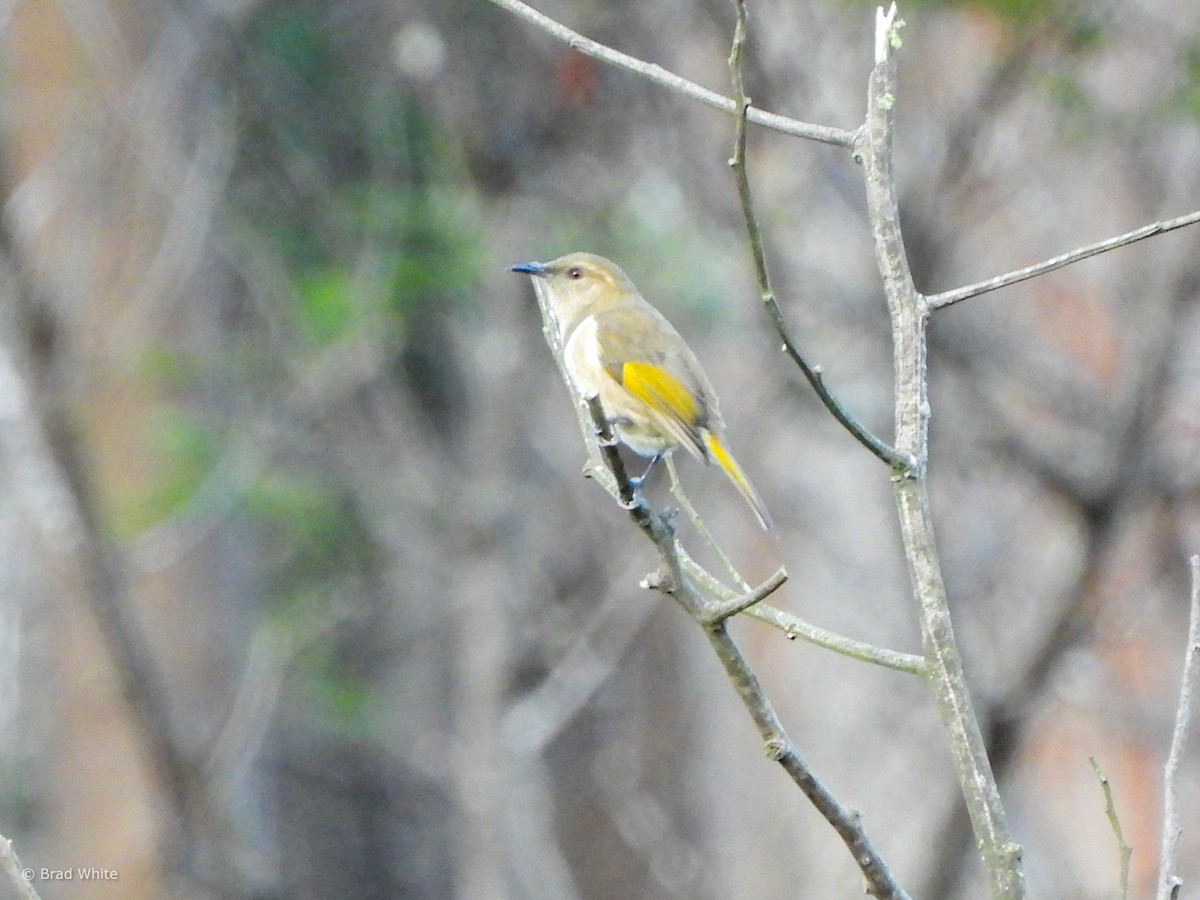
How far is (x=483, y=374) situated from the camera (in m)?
7.70

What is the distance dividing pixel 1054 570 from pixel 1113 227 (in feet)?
8.39

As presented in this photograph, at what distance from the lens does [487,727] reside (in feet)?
24.2

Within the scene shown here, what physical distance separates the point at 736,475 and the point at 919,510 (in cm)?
182

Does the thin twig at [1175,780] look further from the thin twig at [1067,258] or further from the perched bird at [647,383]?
the perched bird at [647,383]

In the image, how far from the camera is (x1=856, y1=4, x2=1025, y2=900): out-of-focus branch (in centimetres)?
211

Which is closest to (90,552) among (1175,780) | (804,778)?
(804,778)

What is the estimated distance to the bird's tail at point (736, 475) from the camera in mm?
3900

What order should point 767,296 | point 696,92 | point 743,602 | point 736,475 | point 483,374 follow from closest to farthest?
point 767,296 → point 743,602 → point 696,92 → point 736,475 → point 483,374

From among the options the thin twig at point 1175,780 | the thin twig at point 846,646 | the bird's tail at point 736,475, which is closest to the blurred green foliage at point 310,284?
the bird's tail at point 736,475

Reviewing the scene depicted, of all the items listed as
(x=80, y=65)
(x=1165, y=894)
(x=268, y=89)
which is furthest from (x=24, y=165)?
(x=1165, y=894)

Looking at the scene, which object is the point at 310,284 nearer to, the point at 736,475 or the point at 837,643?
the point at 736,475

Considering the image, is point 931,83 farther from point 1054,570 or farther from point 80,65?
point 80,65

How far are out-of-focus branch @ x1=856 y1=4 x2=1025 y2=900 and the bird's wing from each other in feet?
6.12
